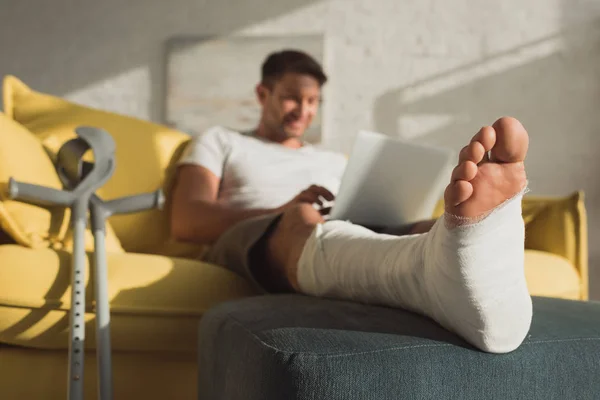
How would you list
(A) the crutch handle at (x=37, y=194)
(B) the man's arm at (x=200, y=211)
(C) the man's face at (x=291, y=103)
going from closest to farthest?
(A) the crutch handle at (x=37, y=194) < (B) the man's arm at (x=200, y=211) < (C) the man's face at (x=291, y=103)

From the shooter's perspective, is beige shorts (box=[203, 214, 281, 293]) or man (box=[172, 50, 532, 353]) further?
beige shorts (box=[203, 214, 281, 293])

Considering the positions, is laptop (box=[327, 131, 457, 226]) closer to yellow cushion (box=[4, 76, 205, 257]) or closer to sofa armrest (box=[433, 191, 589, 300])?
sofa armrest (box=[433, 191, 589, 300])

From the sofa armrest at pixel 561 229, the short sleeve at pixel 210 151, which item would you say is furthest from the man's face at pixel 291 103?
the sofa armrest at pixel 561 229

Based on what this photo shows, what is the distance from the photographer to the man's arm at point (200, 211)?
190cm

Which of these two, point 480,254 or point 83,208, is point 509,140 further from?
point 83,208

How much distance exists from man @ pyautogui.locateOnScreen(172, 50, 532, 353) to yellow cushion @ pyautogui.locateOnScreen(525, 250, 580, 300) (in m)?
0.48

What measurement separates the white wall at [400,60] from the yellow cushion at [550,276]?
1.45 meters

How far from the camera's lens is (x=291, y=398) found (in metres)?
0.83

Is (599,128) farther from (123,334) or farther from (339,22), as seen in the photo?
(123,334)

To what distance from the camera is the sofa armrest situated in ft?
6.68

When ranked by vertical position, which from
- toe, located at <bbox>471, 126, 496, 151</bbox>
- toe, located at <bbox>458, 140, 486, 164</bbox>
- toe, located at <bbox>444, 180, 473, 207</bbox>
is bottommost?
toe, located at <bbox>444, 180, 473, 207</bbox>

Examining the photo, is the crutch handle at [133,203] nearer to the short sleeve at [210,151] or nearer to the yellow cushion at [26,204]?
the yellow cushion at [26,204]

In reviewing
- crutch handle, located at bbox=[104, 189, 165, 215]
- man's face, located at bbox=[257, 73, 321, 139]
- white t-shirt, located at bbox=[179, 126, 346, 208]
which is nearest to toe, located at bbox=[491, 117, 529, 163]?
crutch handle, located at bbox=[104, 189, 165, 215]

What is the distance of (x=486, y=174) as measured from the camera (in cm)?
87
